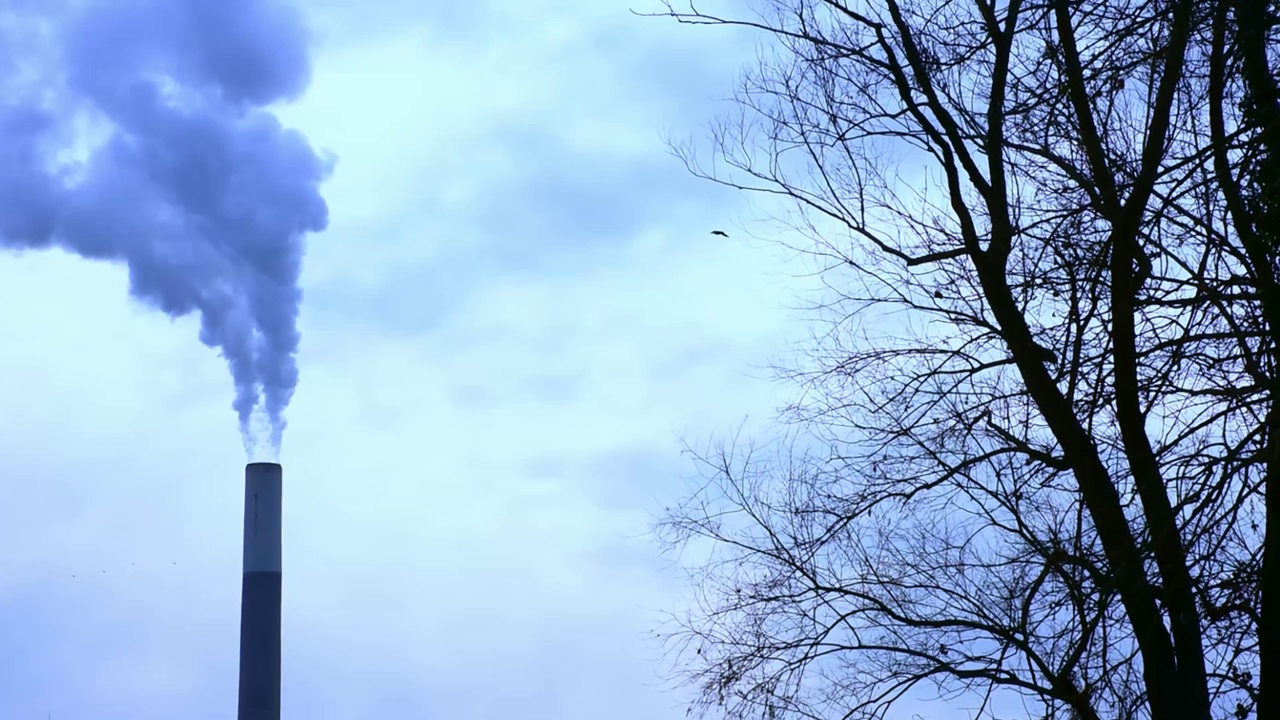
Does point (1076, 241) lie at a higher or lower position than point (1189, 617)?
higher

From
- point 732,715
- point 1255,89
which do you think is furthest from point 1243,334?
point 732,715

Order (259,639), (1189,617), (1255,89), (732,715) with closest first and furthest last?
1. (1255,89)
2. (1189,617)
3. (732,715)
4. (259,639)

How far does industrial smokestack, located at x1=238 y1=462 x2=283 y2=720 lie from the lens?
18219 millimetres

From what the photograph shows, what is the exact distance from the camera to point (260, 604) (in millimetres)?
18359

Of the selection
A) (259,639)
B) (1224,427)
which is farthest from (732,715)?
(259,639)

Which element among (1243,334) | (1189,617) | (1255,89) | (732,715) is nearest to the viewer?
(1243,334)

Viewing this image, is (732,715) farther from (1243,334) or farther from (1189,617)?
(1243,334)

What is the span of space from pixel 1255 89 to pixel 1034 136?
1.03 m

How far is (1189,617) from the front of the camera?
247 inches

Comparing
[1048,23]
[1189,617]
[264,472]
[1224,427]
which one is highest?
[264,472]

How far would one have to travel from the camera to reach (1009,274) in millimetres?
6824

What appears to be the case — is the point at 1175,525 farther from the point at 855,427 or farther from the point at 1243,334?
the point at 855,427

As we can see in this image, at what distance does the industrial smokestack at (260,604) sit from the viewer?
1822 centimetres

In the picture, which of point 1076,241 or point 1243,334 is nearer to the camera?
point 1243,334
